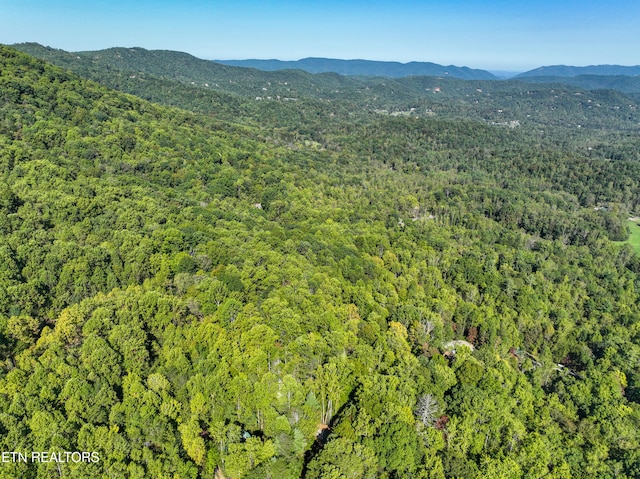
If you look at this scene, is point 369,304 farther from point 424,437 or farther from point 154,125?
point 154,125

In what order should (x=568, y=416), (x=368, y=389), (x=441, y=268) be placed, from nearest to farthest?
(x=368, y=389) → (x=568, y=416) → (x=441, y=268)

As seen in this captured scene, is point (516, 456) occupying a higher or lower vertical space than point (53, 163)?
lower

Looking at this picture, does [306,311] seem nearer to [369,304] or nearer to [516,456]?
[369,304]

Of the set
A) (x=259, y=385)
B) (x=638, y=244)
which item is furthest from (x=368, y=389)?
(x=638, y=244)

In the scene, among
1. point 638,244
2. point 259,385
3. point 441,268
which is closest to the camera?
point 259,385

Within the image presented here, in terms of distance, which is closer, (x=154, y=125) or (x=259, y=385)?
(x=259, y=385)

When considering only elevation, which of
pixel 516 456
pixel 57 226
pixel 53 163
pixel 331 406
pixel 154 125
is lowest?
pixel 516 456

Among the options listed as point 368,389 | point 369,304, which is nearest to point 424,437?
point 368,389
